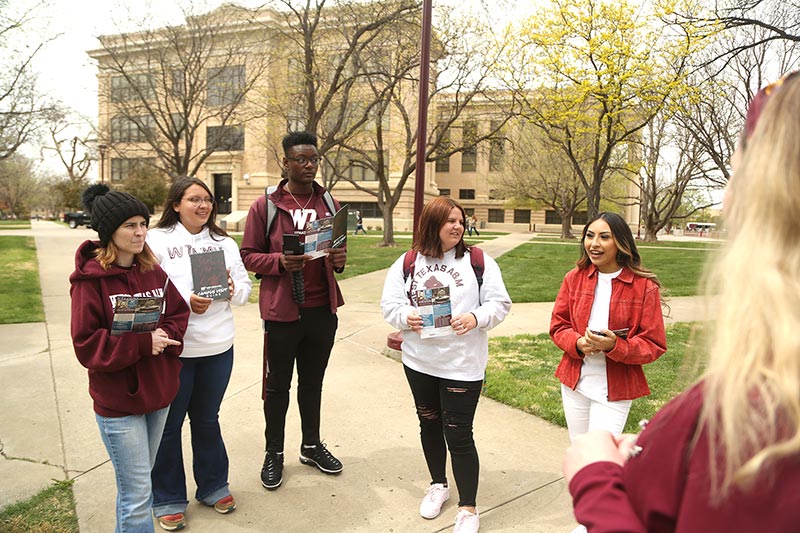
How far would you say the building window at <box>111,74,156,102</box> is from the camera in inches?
799

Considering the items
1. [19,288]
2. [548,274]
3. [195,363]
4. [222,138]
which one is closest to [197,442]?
[195,363]

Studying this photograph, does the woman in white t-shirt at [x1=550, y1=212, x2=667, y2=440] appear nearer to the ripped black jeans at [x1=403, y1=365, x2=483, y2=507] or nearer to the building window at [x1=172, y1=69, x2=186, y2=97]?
the ripped black jeans at [x1=403, y1=365, x2=483, y2=507]

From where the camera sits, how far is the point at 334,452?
4219 millimetres

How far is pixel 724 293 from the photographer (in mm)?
1020

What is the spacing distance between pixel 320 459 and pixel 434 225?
73.7 inches

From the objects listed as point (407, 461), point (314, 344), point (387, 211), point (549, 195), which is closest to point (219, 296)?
point (314, 344)

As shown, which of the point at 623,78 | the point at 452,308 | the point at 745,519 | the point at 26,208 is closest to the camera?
the point at 745,519

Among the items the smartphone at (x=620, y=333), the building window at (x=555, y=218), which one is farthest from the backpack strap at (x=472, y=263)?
the building window at (x=555, y=218)

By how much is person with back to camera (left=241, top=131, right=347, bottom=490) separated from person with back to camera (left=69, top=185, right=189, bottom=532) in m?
0.92

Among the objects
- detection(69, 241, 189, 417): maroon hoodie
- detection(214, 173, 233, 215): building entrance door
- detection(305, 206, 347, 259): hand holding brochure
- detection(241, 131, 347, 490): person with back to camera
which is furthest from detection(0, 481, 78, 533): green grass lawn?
detection(214, 173, 233, 215): building entrance door

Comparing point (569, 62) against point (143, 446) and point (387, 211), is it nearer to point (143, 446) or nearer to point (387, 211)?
point (387, 211)

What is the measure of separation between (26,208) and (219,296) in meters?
102

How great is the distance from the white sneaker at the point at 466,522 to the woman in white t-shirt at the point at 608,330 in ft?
2.52

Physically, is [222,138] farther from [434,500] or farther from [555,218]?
[555,218]
